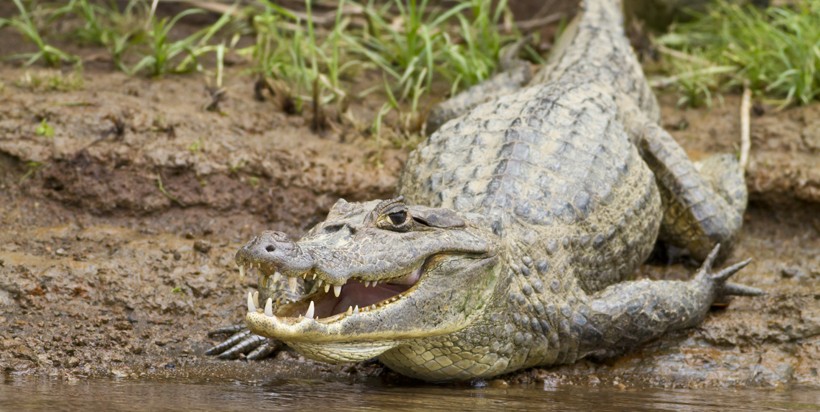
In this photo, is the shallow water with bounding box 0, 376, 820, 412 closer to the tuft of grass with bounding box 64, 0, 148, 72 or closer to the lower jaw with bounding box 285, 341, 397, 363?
the lower jaw with bounding box 285, 341, 397, 363

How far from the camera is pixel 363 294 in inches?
194

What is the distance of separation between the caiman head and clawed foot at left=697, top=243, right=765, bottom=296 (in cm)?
164

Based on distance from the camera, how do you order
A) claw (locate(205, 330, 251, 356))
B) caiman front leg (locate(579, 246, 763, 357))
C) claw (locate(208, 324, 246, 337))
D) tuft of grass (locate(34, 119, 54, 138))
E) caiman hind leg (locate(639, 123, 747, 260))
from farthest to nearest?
tuft of grass (locate(34, 119, 54, 138))
caiman hind leg (locate(639, 123, 747, 260))
claw (locate(208, 324, 246, 337))
claw (locate(205, 330, 251, 356))
caiman front leg (locate(579, 246, 763, 357))

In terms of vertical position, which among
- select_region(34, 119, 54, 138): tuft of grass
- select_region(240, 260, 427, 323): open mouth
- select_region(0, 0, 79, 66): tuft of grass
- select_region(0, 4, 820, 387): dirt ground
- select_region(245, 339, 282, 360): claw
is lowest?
select_region(245, 339, 282, 360): claw

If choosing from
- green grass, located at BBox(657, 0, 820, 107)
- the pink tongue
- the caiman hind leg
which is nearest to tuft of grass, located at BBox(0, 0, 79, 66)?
Answer: the pink tongue

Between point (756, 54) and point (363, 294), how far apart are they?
4764mm

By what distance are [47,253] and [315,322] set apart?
2588mm

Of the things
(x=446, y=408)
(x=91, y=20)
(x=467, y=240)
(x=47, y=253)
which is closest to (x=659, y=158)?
(x=467, y=240)

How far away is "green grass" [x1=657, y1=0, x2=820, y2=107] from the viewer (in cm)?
818

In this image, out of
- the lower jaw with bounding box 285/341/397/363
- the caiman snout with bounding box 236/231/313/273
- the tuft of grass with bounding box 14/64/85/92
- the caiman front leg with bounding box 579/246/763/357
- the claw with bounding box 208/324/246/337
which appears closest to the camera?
the caiman snout with bounding box 236/231/313/273

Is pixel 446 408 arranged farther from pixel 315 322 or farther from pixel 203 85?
pixel 203 85

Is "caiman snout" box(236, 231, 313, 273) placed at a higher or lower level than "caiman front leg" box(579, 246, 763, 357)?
higher

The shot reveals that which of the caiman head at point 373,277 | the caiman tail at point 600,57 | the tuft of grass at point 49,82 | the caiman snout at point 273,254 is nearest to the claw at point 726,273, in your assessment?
the caiman tail at point 600,57

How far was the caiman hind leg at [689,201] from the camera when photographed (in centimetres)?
674
